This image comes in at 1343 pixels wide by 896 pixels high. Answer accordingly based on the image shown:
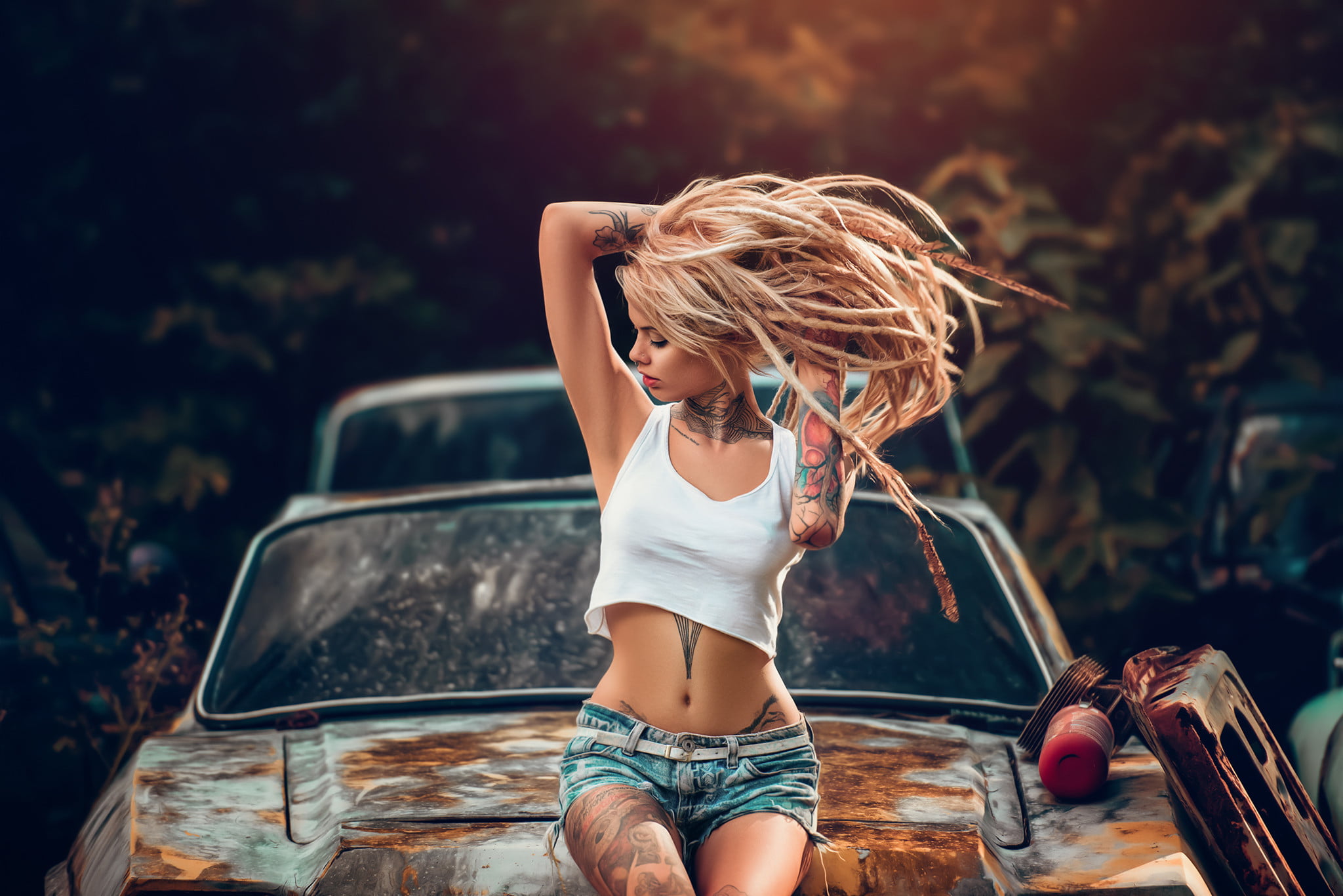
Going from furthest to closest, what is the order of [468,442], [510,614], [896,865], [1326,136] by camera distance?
[1326,136] < [468,442] < [510,614] < [896,865]

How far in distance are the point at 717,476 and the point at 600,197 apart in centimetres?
449

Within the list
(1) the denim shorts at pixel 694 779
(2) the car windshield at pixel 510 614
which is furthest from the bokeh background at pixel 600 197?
(1) the denim shorts at pixel 694 779

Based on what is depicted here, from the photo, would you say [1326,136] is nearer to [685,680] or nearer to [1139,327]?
[1139,327]

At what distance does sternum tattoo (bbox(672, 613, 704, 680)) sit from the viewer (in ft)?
6.36

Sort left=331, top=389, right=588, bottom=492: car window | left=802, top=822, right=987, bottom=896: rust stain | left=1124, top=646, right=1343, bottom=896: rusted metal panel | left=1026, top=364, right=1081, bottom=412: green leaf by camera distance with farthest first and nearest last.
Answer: left=1026, top=364, right=1081, bottom=412: green leaf → left=331, top=389, right=588, bottom=492: car window → left=1124, top=646, right=1343, bottom=896: rusted metal panel → left=802, top=822, right=987, bottom=896: rust stain

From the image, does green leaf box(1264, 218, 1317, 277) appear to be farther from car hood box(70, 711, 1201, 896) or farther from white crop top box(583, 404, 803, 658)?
white crop top box(583, 404, 803, 658)

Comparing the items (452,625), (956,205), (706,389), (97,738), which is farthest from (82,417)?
(706,389)

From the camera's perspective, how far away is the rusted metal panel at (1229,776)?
198cm

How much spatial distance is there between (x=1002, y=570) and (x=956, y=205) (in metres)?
2.59

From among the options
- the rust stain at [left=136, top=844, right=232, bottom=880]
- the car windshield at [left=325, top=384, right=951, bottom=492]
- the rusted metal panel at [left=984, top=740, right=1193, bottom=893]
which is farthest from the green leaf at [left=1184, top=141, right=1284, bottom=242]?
the rust stain at [left=136, top=844, right=232, bottom=880]

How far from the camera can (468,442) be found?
14.5 ft

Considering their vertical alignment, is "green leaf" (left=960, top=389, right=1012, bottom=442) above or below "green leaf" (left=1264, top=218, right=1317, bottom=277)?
below

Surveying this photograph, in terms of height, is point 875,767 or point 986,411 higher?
point 986,411

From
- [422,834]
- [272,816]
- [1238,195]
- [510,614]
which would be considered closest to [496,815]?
[422,834]
